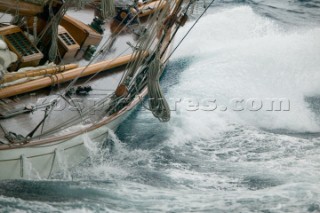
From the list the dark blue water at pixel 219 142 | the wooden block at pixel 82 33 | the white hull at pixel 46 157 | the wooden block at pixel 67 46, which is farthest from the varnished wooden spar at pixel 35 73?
the dark blue water at pixel 219 142

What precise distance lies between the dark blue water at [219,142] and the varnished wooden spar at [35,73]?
1756 millimetres

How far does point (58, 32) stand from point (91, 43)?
87cm

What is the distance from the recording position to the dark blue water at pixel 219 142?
9.36 meters

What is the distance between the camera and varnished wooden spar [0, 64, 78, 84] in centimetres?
1041

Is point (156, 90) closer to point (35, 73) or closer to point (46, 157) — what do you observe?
point (46, 157)

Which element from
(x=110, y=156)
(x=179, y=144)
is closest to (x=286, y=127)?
(x=179, y=144)

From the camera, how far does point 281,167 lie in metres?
11.0

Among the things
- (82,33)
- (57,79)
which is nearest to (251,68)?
(82,33)

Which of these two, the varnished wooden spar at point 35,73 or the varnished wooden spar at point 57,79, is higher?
the varnished wooden spar at point 35,73

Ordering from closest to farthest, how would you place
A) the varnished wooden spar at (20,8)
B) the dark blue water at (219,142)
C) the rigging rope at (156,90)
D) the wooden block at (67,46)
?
1. the dark blue water at (219,142)
2. the rigging rope at (156,90)
3. the varnished wooden spar at (20,8)
4. the wooden block at (67,46)

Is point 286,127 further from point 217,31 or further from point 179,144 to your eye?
point 217,31

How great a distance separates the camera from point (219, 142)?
12281 millimetres

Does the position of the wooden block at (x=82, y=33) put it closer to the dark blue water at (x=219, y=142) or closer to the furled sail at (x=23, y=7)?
the furled sail at (x=23, y=7)

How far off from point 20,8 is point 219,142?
5224mm
